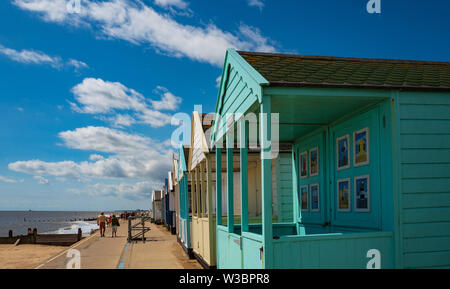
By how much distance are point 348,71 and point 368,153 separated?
1.23 metres

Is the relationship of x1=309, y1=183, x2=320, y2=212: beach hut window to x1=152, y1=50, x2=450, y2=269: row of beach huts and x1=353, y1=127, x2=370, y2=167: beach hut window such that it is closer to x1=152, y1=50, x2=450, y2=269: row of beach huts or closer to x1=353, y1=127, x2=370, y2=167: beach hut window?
x1=152, y1=50, x2=450, y2=269: row of beach huts

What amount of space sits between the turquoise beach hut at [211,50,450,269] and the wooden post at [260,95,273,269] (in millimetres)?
12

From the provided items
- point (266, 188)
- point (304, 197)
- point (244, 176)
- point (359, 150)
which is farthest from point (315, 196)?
point (266, 188)

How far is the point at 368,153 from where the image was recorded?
614 cm

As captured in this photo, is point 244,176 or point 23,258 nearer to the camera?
point 244,176

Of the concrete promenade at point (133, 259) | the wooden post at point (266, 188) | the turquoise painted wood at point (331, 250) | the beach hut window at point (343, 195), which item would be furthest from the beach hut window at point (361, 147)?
the concrete promenade at point (133, 259)

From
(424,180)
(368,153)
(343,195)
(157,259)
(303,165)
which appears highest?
(368,153)

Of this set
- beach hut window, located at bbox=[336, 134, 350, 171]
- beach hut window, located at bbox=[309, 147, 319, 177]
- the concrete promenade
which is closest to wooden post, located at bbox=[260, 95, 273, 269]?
beach hut window, located at bbox=[336, 134, 350, 171]

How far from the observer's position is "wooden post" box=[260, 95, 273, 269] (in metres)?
5.10

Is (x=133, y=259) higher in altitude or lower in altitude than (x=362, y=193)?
lower

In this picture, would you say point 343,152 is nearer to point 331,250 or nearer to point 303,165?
point 303,165

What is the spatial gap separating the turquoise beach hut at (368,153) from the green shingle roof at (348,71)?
0.02 metres

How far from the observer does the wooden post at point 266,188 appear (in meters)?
5.10

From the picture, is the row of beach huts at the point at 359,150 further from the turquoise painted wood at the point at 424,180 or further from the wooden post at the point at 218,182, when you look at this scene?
the wooden post at the point at 218,182
